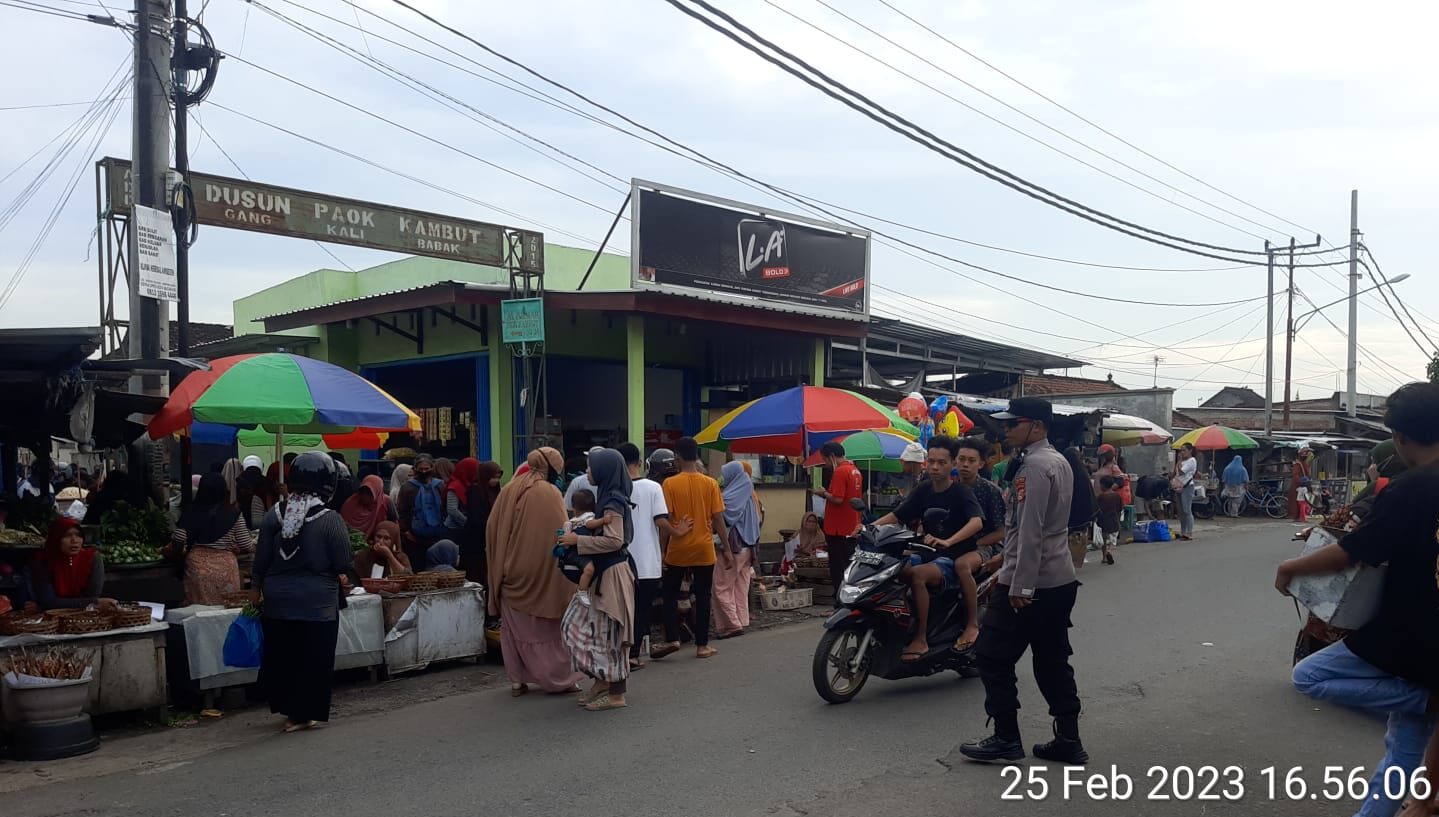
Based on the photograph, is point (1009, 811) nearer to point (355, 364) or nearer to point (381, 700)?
point (381, 700)

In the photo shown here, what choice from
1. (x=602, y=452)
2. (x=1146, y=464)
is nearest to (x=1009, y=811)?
(x=602, y=452)

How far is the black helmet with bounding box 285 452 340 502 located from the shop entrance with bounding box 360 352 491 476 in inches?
396

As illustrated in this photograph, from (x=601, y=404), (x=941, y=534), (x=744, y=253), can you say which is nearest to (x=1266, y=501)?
(x=744, y=253)

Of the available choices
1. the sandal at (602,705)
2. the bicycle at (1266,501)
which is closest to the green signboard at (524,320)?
the sandal at (602,705)

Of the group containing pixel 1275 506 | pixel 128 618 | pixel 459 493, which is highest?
pixel 459 493

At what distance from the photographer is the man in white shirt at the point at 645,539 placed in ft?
27.0

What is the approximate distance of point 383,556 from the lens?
920cm

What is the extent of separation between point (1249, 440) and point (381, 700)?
24.1m

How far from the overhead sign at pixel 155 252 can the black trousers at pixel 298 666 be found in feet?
12.4

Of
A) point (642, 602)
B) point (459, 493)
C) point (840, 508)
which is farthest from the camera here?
point (840, 508)

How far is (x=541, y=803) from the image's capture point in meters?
5.14

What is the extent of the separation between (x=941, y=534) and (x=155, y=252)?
688 centimetres

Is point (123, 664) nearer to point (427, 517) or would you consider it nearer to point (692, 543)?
point (427, 517)

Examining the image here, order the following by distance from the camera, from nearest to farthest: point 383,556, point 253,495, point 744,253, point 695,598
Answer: point 695,598 → point 383,556 → point 253,495 → point 744,253
